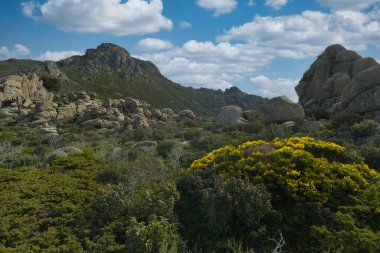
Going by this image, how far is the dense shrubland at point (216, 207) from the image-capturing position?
8.62 metres

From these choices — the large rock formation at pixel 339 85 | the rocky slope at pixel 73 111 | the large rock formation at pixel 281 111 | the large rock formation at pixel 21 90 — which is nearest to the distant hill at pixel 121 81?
the large rock formation at pixel 21 90

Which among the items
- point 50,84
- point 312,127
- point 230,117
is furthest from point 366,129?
point 50,84

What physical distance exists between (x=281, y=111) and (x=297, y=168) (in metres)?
19.0

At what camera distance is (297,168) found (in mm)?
11375

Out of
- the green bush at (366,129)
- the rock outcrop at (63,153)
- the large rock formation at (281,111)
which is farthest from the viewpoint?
the large rock formation at (281,111)

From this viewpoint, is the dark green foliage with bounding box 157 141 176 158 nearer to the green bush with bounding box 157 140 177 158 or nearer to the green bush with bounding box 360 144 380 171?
the green bush with bounding box 157 140 177 158

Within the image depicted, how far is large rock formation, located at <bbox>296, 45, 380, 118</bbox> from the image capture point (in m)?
26.7

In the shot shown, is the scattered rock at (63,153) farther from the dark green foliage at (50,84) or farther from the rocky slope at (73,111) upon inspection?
the dark green foliage at (50,84)

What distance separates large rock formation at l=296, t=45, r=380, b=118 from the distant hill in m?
58.3

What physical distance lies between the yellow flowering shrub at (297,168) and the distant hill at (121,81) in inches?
2981

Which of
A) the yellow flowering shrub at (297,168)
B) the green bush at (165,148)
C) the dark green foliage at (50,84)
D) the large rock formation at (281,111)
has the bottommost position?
the green bush at (165,148)

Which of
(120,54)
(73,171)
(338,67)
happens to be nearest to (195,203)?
(73,171)

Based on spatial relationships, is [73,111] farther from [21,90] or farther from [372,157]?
[372,157]

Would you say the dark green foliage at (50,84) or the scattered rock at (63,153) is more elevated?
the dark green foliage at (50,84)
